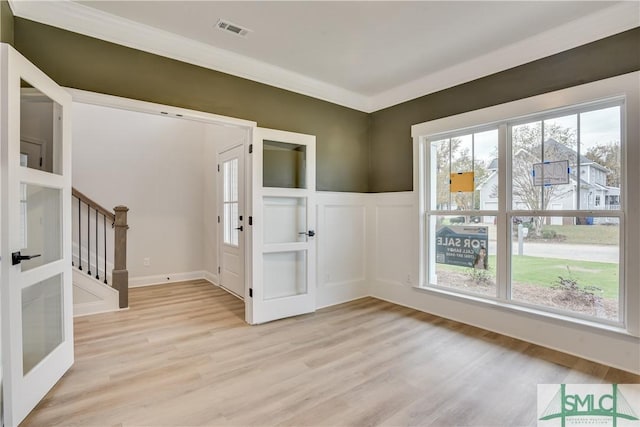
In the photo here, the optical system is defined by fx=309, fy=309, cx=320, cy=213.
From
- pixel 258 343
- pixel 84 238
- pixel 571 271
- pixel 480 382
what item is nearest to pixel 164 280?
pixel 84 238

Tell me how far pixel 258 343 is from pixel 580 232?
10.1ft

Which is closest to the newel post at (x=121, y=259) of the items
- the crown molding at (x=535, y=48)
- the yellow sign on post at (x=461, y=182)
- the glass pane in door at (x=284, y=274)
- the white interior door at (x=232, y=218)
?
the white interior door at (x=232, y=218)

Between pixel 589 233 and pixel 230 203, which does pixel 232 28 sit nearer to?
pixel 230 203

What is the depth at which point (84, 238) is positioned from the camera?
4.65 metres

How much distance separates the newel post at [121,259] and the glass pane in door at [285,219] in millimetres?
1869

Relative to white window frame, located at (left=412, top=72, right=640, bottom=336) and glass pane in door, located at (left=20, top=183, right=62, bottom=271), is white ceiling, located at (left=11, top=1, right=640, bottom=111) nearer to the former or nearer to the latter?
white window frame, located at (left=412, top=72, right=640, bottom=336)

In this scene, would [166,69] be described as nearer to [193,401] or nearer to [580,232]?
[193,401]

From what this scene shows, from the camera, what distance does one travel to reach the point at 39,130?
214 centimetres

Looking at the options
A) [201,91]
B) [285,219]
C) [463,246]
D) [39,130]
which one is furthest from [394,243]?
[39,130]

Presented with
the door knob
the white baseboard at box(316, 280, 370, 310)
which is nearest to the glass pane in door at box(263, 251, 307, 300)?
the white baseboard at box(316, 280, 370, 310)

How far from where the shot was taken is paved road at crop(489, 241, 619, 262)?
2.60 metres

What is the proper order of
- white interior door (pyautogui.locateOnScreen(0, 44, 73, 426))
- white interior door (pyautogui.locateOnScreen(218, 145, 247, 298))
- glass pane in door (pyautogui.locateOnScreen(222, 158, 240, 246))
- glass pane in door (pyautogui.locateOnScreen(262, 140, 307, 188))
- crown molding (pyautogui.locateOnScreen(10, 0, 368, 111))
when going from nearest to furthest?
white interior door (pyautogui.locateOnScreen(0, 44, 73, 426)) → crown molding (pyautogui.locateOnScreen(10, 0, 368, 111)) → glass pane in door (pyautogui.locateOnScreen(262, 140, 307, 188)) → white interior door (pyautogui.locateOnScreen(218, 145, 247, 298)) → glass pane in door (pyautogui.locateOnScreen(222, 158, 240, 246))

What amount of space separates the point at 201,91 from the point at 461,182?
2.97 m

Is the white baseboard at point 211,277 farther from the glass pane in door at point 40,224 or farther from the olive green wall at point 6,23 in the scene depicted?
the olive green wall at point 6,23
